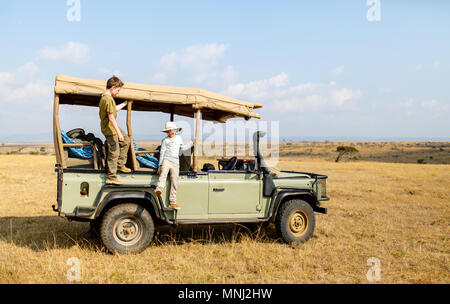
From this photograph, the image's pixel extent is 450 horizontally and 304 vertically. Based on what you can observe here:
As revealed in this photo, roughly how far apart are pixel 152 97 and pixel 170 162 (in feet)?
3.94

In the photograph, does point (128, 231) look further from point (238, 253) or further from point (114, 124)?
point (238, 253)

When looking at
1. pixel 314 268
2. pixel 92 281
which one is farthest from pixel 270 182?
pixel 92 281

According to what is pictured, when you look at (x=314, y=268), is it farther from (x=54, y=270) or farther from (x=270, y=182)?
(x=54, y=270)

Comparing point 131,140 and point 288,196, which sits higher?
point 131,140

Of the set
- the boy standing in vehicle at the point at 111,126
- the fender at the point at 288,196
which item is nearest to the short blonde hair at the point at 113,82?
the boy standing in vehicle at the point at 111,126

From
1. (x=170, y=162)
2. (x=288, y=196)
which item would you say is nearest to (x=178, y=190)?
(x=170, y=162)

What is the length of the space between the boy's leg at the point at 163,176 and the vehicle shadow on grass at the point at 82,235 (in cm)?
113

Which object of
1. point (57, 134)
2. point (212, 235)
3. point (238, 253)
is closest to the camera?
point (57, 134)

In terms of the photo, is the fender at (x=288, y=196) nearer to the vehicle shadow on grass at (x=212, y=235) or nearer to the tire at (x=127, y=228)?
the vehicle shadow on grass at (x=212, y=235)

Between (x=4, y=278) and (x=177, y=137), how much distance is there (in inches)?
133

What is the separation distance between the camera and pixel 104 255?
20.8ft

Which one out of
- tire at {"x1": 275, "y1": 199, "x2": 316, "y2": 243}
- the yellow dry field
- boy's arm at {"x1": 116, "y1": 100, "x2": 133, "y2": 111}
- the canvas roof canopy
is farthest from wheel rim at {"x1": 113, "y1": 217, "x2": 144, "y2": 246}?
tire at {"x1": 275, "y1": 199, "x2": 316, "y2": 243}

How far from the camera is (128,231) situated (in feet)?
21.4
